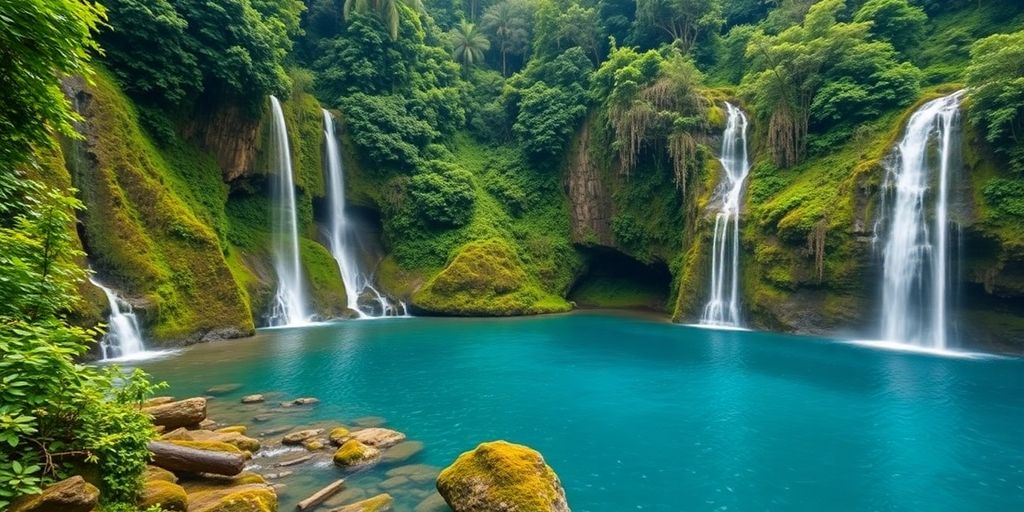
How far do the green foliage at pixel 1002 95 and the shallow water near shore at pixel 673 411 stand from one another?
23.0ft

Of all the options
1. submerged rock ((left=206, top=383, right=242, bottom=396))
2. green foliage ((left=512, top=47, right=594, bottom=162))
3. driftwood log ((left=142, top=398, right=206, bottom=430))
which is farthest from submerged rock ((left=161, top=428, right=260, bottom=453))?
green foliage ((left=512, top=47, right=594, bottom=162))

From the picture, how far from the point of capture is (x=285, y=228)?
83.3 ft

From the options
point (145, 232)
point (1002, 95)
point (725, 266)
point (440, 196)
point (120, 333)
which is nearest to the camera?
Result: point (120, 333)

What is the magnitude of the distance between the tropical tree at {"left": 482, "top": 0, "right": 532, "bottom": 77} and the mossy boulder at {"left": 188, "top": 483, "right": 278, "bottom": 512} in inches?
1811

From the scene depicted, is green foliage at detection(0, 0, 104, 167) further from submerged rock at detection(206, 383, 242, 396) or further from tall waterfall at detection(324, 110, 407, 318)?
tall waterfall at detection(324, 110, 407, 318)

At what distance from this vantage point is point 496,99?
3884 cm

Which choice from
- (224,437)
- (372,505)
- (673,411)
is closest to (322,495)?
(372,505)

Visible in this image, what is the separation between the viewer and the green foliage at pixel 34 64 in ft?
13.4

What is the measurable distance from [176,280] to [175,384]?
672 centimetres

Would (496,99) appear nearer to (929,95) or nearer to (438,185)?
(438,185)

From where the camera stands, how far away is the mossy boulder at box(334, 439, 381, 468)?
7.44 m

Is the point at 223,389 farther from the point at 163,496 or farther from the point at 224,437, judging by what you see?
the point at 163,496

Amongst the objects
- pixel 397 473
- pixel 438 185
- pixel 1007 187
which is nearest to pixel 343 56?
pixel 438 185

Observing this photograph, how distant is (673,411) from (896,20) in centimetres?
2661
